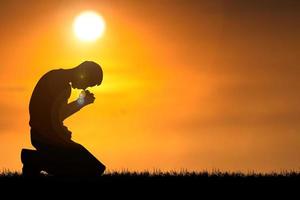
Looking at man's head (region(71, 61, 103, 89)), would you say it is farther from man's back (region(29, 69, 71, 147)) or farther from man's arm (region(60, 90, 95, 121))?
man's arm (region(60, 90, 95, 121))

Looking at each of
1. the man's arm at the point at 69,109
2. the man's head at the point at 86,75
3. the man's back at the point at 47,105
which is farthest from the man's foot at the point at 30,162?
the man's head at the point at 86,75

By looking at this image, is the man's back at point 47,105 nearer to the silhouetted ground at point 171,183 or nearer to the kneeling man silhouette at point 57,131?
the kneeling man silhouette at point 57,131

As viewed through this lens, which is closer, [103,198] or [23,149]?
[103,198]

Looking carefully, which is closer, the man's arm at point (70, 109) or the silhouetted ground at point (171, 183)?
the silhouetted ground at point (171, 183)

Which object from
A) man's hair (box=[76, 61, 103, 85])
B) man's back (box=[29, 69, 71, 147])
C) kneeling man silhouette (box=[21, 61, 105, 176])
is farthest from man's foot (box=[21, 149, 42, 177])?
man's hair (box=[76, 61, 103, 85])

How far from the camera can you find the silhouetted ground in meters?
12.6

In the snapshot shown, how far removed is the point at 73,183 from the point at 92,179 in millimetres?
643

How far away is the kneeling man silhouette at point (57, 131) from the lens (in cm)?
1344

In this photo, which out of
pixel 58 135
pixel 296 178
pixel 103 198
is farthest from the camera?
pixel 296 178

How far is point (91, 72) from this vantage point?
13312mm

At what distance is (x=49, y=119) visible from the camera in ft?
44.0

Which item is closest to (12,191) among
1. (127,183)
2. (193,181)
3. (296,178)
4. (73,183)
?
(73,183)

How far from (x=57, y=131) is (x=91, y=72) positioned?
4.49ft

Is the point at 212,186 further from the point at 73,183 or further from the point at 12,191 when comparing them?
the point at 12,191
